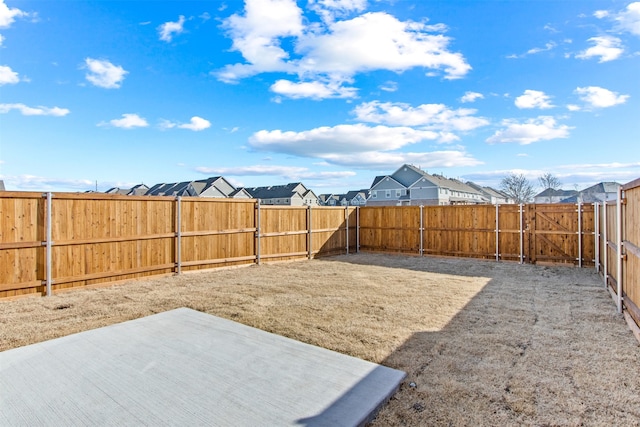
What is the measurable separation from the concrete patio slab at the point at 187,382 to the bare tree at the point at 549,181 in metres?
50.2

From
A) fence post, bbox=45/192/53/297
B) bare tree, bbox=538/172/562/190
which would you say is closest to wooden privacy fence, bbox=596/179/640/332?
fence post, bbox=45/192/53/297

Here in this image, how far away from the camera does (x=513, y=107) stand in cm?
1440

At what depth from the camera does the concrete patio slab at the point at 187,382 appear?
2.35m

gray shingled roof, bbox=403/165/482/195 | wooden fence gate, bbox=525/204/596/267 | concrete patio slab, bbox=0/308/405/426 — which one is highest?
gray shingled roof, bbox=403/165/482/195

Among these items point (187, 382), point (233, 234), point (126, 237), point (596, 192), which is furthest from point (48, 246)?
point (596, 192)

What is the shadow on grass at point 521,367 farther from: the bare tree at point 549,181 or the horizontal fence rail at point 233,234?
the bare tree at point 549,181

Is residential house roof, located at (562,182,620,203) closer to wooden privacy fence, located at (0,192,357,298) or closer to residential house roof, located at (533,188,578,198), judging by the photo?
residential house roof, located at (533,188,578,198)

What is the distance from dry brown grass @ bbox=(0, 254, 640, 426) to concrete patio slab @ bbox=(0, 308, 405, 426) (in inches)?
12.6

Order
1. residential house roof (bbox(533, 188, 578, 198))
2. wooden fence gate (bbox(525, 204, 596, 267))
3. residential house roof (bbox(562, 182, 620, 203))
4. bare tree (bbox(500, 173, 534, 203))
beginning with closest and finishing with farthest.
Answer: wooden fence gate (bbox(525, 204, 596, 267)) < residential house roof (bbox(562, 182, 620, 203)) < bare tree (bbox(500, 173, 534, 203)) < residential house roof (bbox(533, 188, 578, 198))

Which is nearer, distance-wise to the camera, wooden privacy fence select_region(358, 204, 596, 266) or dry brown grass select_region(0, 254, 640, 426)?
dry brown grass select_region(0, 254, 640, 426)

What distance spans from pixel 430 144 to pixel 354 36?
1624 centimetres

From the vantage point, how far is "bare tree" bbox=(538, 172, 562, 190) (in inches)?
1715

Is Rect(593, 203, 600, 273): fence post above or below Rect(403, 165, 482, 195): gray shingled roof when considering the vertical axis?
below

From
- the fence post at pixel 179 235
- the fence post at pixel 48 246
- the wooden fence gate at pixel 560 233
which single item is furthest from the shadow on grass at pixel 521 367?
the fence post at pixel 48 246
